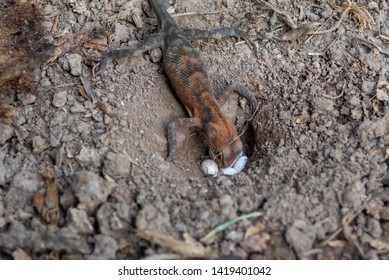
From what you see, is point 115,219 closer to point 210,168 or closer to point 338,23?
point 210,168

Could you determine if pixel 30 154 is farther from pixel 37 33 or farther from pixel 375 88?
pixel 375 88

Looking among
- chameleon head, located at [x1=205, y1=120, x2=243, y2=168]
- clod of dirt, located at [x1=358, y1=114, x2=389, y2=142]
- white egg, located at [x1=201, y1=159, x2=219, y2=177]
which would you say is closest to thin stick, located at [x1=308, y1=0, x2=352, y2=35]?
clod of dirt, located at [x1=358, y1=114, x2=389, y2=142]

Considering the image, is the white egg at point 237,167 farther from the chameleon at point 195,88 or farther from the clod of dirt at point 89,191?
the clod of dirt at point 89,191

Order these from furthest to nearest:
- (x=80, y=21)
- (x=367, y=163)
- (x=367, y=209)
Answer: (x=80, y=21) → (x=367, y=163) → (x=367, y=209)

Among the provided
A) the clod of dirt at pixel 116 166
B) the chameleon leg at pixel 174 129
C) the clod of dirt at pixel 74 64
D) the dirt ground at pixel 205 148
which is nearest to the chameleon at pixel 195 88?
the chameleon leg at pixel 174 129

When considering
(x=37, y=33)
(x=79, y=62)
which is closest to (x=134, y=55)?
(x=79, y=62)

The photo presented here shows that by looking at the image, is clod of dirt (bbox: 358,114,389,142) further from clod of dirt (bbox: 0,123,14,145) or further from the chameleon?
clod of dirt (bbox: 0,123,14,145)

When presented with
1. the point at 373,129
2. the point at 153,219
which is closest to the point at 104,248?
the point at 153,219
